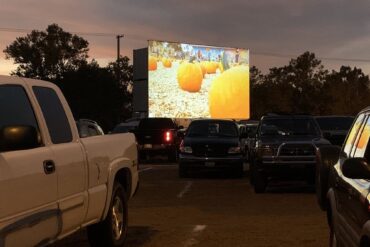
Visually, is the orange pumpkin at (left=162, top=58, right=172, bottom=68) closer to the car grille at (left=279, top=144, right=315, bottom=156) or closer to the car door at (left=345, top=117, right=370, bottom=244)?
the car grille at (left=279, top=144, right=315, bottom=156)

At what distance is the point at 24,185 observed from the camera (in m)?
5.15

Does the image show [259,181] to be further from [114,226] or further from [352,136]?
[352,136]

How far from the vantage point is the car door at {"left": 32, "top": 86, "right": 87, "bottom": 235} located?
6020mm

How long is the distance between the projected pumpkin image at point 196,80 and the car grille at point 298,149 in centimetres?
3269

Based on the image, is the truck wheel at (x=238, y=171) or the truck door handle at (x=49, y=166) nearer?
the truck door handle at (x=49, y=166)

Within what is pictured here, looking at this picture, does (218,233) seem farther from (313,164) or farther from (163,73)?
(163,73)

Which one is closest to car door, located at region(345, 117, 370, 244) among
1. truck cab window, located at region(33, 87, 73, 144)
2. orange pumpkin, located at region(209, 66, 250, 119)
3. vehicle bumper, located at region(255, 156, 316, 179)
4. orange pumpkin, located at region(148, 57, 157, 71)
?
truck cab window, located at region(33, 87, 73, 144)

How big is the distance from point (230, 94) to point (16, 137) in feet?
153

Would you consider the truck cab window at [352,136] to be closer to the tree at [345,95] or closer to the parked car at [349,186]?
the parked car at [349,186]

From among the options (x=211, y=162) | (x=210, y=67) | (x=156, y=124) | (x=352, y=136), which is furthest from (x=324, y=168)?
(x=210, y=67)

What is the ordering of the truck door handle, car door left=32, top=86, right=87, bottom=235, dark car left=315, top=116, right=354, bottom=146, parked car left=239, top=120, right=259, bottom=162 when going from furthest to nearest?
1. dark car left=315, top=116, right=354, bottom=146
2. parked car left=239, top=120, right=259, bottom=162
3. car door left=32, top=86, right=87, bottom=235
4. the truck door handle

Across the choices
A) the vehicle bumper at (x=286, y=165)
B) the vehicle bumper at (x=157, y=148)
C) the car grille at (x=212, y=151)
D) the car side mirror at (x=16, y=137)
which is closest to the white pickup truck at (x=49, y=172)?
the car side mirror at (x=16, y=137)

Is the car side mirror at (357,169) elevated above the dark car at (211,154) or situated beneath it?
elevated above

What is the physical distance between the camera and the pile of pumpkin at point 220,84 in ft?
157
